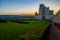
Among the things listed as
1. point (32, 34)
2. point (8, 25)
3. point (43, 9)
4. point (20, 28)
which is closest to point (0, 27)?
point (8, 25)

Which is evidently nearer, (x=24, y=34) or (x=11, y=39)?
(x=11, y=39)

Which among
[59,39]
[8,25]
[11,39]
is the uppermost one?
[8,25]

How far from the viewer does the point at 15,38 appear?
1857 mm

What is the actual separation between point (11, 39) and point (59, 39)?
354 cm

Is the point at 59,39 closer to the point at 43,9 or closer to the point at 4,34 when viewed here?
the point at 43,9

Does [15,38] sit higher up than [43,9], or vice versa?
[43,9]

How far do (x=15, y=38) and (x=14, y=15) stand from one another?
133 centimetres

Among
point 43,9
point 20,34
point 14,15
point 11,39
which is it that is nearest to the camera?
A: point 11,39

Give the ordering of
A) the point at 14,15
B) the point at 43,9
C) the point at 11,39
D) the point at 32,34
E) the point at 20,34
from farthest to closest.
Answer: the point at 43,9, the point at 14,15, the point at 32,34, the point at 20,34, the point at 11,39

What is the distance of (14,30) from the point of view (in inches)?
81.5

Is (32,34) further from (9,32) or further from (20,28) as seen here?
(9,32)

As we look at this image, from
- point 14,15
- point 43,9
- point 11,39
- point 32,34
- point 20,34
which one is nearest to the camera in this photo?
point 11,39

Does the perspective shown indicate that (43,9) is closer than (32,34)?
No

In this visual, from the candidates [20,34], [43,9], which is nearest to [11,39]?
[20,34]
